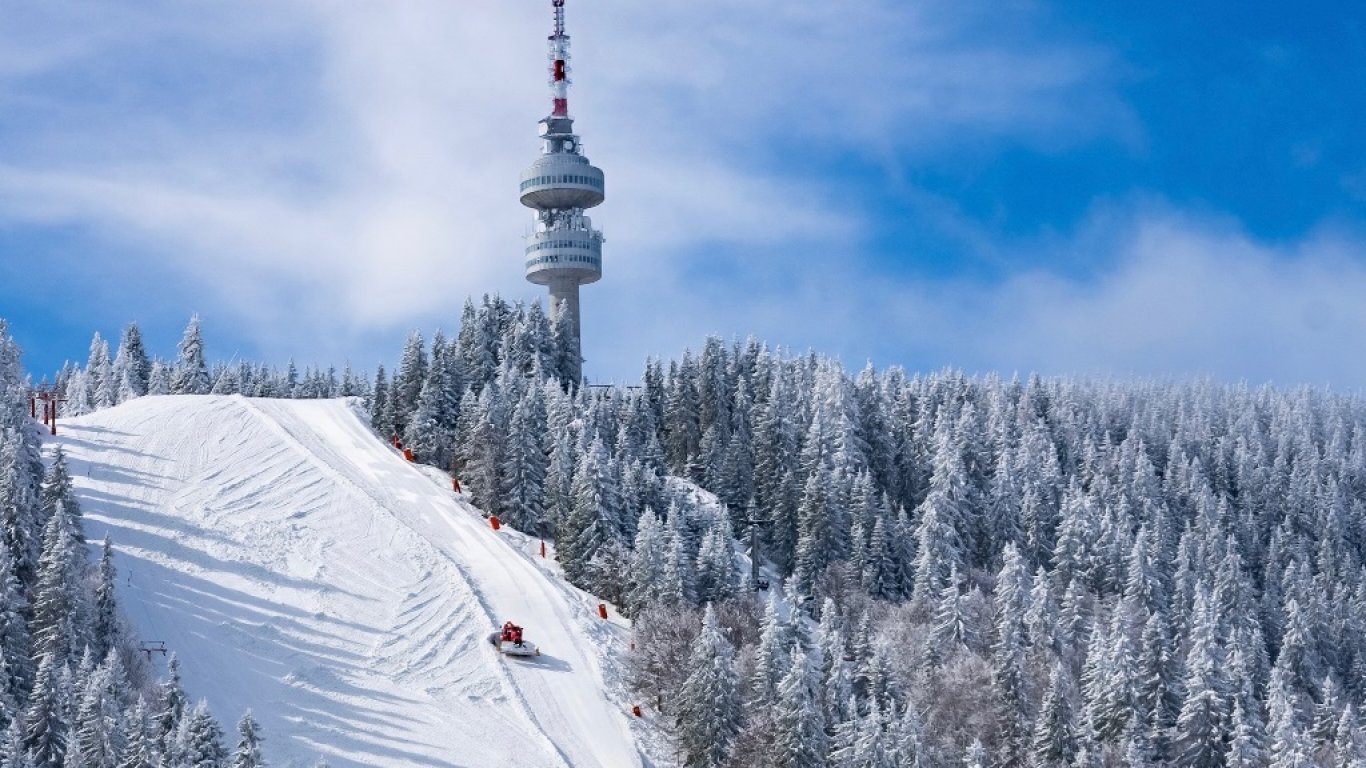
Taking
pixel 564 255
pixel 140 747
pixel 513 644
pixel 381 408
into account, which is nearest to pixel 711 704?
pixel 513 644

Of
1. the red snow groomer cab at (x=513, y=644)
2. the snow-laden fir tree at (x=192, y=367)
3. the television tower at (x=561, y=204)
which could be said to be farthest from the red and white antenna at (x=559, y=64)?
the red snow groomer cab at (x=513, y=644)

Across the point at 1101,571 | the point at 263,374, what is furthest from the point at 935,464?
the point at 263,374

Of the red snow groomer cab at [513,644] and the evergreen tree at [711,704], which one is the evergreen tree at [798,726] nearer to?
the evergreen tree at [711,704]

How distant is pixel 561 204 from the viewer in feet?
477

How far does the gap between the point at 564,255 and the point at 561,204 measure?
6.62 metres

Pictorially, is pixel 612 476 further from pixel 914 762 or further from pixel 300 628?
pixel 914 762

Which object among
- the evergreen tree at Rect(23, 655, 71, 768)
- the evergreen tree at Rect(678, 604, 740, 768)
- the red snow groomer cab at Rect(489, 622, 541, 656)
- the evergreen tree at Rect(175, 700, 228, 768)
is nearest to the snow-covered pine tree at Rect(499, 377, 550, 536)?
the red snow groomer cab at Rect(489, 622, 541, 656)

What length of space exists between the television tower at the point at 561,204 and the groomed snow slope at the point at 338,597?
132 feet

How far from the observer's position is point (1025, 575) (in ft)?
279

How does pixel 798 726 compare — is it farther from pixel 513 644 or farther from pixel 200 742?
pixel 200 742

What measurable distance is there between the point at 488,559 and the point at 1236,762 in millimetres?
43157

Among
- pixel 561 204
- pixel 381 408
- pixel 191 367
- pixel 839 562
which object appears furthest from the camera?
pixel 561 204

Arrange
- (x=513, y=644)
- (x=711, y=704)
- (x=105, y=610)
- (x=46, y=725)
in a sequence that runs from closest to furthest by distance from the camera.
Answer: (x=46, y=725), (x=711, y=704), (x=105, y=610), (x=513, y=644)

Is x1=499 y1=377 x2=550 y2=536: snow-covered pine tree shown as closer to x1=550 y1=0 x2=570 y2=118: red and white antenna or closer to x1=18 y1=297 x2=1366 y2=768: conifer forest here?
x1=18 y1=297 x2=1366 y2=768: conifer forest
